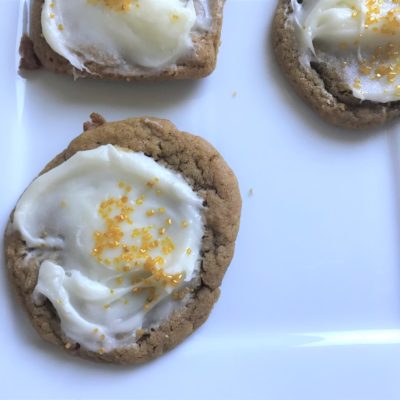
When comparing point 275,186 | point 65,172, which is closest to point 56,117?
point 65,172

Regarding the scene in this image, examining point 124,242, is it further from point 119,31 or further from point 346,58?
point 346,58

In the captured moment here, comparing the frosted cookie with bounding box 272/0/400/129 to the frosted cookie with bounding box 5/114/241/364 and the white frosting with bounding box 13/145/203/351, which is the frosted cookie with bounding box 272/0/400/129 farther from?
the white frosting with bounding box 13/145/203/351

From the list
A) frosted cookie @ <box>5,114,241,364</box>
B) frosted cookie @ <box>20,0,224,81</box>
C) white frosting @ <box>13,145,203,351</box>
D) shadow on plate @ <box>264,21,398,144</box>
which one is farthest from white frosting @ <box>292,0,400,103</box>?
white frosting @ <box>13,145,203,351</box>

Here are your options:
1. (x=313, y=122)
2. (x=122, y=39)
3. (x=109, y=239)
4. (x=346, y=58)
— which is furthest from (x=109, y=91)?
(x=346, y=58)

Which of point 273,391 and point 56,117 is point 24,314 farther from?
point 273,391

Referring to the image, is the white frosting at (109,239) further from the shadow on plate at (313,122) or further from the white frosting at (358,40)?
the white frosting at (358,40)
